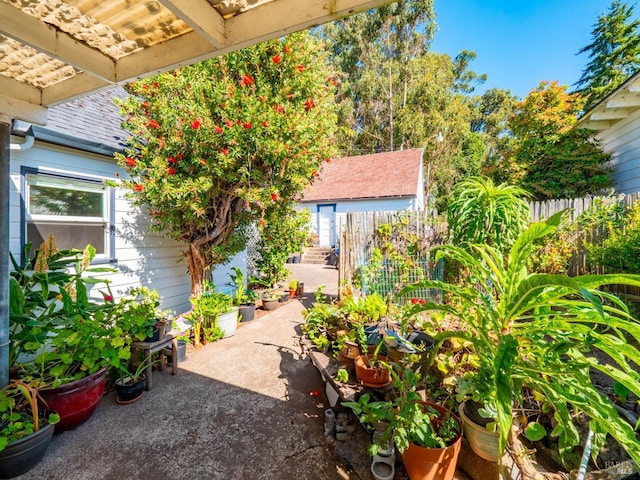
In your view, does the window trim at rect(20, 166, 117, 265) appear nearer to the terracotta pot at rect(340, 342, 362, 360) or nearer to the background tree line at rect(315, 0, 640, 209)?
the terracotta pot at rect(340, 342, 362, 360)

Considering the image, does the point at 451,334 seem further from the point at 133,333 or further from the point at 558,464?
the point at 133,333

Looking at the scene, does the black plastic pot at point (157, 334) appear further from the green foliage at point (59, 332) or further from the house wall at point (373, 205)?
the house wall at point (373, 205)

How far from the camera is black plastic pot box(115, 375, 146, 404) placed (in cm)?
312

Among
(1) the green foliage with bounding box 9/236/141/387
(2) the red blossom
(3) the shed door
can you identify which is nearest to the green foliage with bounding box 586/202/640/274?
(2) the red blossom

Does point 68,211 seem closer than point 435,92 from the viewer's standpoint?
Yes

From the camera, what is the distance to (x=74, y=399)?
2.64m

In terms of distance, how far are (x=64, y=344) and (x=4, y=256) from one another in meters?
0.98

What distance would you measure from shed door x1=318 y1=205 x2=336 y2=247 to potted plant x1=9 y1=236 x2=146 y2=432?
12.1m

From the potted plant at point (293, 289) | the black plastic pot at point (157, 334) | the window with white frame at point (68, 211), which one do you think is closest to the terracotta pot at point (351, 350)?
the black plastic pot at point (157, 334)

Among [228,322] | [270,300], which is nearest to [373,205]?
[270,300]

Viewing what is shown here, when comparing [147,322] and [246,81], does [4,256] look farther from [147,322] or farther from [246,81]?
[246,81]

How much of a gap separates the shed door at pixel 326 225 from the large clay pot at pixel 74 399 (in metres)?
12.5

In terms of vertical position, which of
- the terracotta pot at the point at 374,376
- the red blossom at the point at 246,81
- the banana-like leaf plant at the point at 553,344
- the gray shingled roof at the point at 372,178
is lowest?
the terracotta pot at the point at 374,376

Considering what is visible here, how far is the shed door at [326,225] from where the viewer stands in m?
14.9
